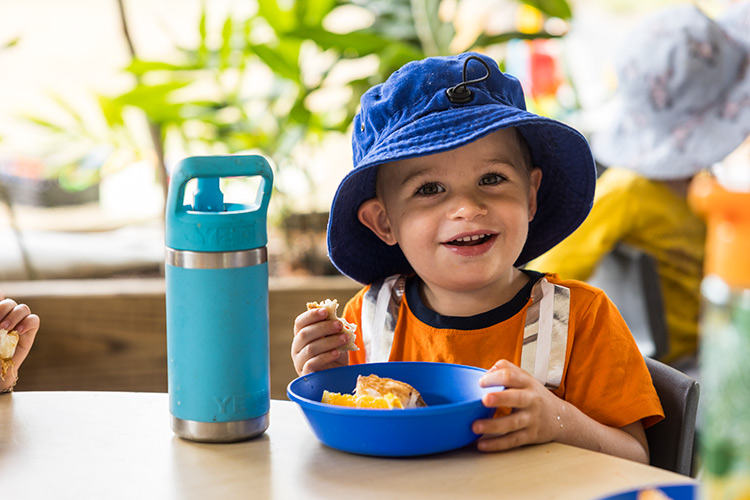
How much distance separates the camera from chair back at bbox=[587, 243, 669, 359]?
1.80m

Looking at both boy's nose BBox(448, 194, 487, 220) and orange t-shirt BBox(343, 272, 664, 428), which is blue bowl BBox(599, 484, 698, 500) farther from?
boy's nose BBox(448, 194, 487, 220)

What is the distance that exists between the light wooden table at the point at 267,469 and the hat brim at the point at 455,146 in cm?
40

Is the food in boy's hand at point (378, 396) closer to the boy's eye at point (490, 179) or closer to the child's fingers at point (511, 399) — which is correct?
the child's fingers at point (511, 399)

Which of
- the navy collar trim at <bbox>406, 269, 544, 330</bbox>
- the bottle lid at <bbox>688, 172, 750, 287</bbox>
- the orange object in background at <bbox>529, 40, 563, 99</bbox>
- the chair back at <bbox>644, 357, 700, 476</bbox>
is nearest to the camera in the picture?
the bottle lid at <bbox>688, 172, 750, 287</bbox>

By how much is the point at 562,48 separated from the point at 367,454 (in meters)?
2.58

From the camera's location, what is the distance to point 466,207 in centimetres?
111

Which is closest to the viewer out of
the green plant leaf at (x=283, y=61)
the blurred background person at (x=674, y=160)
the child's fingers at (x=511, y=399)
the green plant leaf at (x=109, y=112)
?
the child's fingers at (x=511, y=399)

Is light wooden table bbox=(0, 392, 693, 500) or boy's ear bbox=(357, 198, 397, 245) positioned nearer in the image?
light wooden table bbox=(0, 392, 693, 500)

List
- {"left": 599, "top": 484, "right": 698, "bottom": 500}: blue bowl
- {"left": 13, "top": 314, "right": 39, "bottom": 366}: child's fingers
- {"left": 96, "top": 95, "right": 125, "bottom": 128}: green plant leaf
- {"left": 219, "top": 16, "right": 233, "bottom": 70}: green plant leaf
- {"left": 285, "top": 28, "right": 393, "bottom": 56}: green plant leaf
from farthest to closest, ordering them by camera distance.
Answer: {"left": 96, "top": 95, "right": 125, "bottom": 128}: green plant leaf, {"left": 219, "top": 16, "right": 233, "bottom": 70}: green plant leaf, {"left": 285, "top": 28, "right": 393, "bottom": 56}: green plant leaf, {"left": 13, "top": 314, "right": 39, "bottom": 366}: child's fingers, {"left": 599, "top": 484, "right": 698, "bottom": 500}: blue bowl

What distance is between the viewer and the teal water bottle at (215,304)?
0.81 meters

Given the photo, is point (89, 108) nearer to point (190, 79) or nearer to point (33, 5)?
point (190, 79)

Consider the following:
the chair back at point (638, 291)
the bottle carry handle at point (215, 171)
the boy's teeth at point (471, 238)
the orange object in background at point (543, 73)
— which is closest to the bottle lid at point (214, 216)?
the bottle carry handle at point (215, 171)

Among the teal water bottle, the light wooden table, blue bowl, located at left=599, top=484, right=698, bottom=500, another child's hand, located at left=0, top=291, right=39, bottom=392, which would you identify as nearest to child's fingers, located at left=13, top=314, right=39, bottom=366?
another child's hand, located at left=0, top=291, right=39, bottom=392

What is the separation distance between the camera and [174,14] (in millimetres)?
4562
